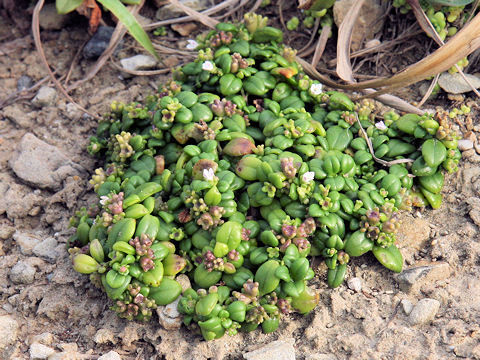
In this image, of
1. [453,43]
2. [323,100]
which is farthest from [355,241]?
[453,43]

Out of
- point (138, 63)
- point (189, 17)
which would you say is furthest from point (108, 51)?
point (189, 17)

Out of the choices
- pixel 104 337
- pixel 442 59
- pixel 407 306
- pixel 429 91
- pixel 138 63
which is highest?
pixel 442 59

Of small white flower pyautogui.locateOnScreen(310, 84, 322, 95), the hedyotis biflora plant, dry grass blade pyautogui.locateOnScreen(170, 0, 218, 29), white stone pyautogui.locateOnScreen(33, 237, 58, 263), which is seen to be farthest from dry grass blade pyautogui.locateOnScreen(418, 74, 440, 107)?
white stone pyautogui.locateOnScreen(33, 237, 58, 263)

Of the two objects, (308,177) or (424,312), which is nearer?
(424,312)

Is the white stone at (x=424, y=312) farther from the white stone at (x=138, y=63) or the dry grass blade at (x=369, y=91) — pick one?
the white stone at (x=138, y=63)

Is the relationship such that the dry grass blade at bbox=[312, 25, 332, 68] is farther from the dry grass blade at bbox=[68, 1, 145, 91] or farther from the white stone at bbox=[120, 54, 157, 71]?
the dry grass blade at bbox=[68, 1, 145, 91]

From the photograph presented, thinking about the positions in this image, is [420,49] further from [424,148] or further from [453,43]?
[424,148]

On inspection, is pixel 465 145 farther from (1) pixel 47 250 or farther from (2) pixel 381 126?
(1) pixel 47 250
